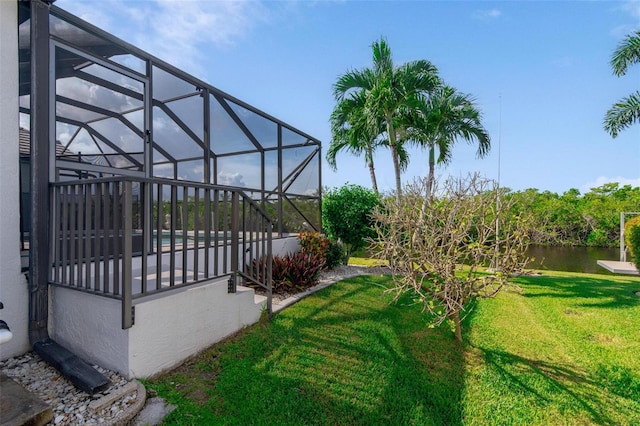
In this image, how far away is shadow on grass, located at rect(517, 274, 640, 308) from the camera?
18.2ft

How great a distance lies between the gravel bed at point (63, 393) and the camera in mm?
2021

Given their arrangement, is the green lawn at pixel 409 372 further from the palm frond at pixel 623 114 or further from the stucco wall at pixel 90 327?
the palm frond at pixel 623 114

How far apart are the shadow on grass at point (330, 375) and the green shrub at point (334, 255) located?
3424 millimetres

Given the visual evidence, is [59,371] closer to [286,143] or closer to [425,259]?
[425,259]

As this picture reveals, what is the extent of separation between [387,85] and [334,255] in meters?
5.39

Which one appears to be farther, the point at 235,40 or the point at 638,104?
the point at 638,104

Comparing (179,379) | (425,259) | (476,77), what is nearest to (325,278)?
(425,259)

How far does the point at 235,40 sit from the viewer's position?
6086mm

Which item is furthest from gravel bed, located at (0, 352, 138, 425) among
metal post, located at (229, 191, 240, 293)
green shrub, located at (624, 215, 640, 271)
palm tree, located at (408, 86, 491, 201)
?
green shrub, located at (624, 215, 640, 271)

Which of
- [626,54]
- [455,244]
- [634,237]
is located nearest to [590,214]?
[626,54]

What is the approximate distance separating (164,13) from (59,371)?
17.1 ft

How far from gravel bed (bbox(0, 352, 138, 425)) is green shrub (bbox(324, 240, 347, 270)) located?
18.5 ft

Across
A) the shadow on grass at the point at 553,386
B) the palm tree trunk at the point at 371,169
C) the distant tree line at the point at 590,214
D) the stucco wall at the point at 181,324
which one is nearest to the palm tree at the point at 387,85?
the palm tree trunk at the point at 371,169

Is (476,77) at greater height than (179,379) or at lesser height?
greater
